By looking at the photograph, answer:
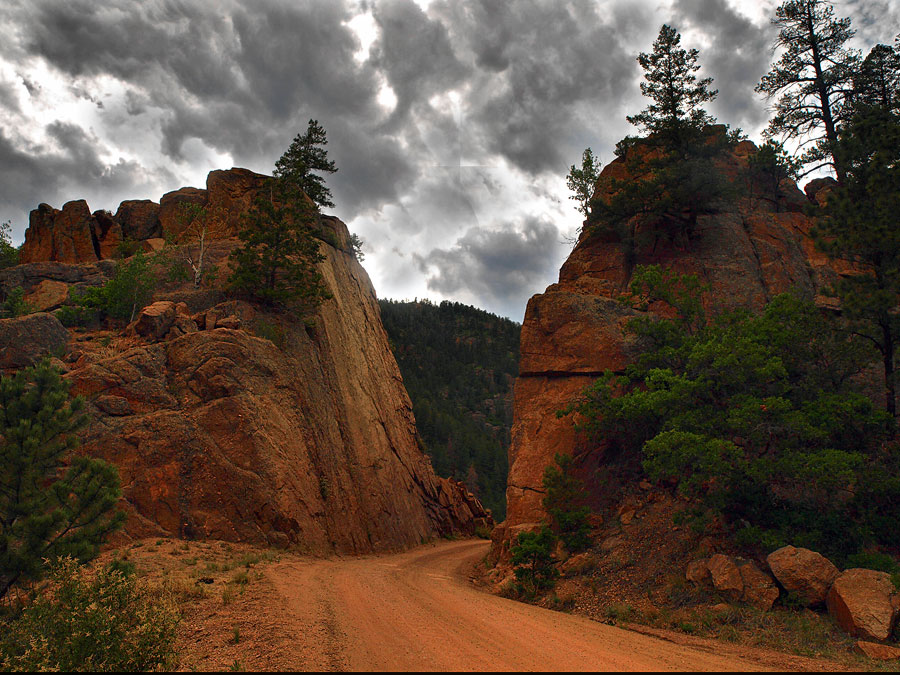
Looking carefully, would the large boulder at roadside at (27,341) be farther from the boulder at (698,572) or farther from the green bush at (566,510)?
the boulder at (698,572)

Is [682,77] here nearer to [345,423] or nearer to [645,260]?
[645,260]

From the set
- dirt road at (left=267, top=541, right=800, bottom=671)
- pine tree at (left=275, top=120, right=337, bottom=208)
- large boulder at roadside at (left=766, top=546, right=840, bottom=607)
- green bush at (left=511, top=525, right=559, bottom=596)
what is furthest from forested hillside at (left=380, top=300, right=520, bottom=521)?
large boulder at roadside at (left=766, top=546, right=840, bottom=607)

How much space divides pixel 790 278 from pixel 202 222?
37.3 m

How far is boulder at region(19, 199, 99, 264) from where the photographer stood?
38.1m

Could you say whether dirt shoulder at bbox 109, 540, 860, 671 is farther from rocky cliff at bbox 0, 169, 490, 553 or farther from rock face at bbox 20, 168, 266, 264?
rock face at bbox 20, 168, 266, 264

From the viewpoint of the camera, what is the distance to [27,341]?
2008 cm

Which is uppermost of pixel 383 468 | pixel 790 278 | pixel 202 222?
pixel 202 222

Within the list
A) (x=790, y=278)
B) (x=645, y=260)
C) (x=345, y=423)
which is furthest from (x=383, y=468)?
(x=790, y=278)

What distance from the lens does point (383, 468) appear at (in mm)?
29594

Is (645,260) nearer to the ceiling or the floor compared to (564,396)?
nearer to the ceiling

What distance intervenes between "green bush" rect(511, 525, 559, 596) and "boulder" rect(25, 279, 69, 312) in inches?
1182

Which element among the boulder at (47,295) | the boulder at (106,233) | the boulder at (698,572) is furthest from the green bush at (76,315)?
the boulder at (698,572)

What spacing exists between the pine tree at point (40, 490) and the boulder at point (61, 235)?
109 ft

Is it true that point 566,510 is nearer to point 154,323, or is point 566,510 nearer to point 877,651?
point 877,651
